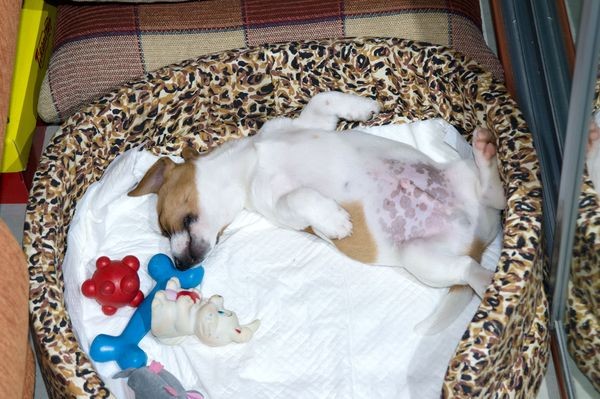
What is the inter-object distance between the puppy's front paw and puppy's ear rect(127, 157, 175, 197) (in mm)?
502

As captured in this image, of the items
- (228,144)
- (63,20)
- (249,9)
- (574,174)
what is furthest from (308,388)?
(63,20)

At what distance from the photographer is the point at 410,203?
2.53 m

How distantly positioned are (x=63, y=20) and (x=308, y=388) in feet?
5.19

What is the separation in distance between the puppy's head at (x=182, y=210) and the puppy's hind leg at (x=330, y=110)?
0.39m

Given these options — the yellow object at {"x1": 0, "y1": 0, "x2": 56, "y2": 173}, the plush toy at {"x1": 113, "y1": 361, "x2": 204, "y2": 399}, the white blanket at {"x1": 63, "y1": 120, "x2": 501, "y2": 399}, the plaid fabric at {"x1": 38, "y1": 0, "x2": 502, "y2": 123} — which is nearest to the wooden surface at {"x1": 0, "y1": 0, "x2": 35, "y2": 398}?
the plush toy at {"x1": 113, "y1": 361, "x2": 204, "y2": 399}

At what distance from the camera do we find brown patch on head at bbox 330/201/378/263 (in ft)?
8.27

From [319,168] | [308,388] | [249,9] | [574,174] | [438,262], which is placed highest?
[249,9]

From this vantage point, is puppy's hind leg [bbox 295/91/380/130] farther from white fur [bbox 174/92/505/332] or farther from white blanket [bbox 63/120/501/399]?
white blanket [bbox 63/120/501/399]

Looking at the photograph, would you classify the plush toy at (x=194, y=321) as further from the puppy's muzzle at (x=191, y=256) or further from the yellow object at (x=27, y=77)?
the yellow object at (x=27, y=77)

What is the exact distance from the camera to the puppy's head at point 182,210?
8.52 ft

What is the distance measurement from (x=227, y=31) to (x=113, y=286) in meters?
0.98

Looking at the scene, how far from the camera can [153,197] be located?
284 cm

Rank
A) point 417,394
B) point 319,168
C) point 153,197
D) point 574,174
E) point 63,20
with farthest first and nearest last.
→ point 63,20, point 153,197, point 319,168, point 417,394, point 574,174

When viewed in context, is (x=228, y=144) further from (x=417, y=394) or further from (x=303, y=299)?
(x=417, y=394)
